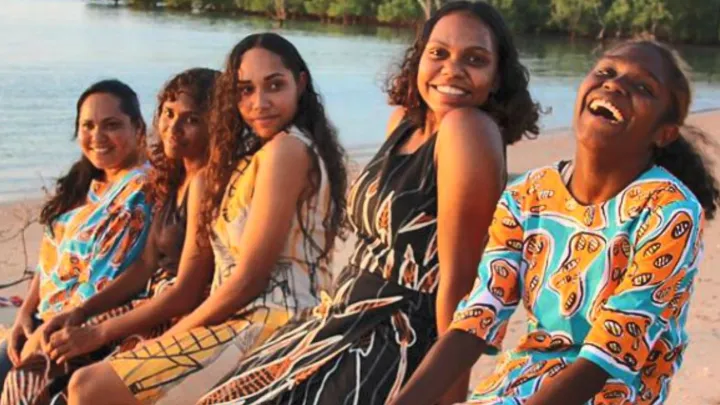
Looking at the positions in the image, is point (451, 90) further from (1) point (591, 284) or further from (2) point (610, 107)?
(1) point (591, 284)

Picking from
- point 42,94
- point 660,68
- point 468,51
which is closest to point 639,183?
point 660,68

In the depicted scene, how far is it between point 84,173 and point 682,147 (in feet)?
7.99

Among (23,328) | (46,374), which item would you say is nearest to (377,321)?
(46,374)

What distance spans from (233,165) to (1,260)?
544 cm

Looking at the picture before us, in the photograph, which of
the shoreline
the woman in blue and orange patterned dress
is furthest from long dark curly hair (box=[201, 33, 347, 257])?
the shoreline

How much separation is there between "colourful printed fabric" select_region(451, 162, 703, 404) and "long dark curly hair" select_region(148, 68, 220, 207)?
1.46 metres

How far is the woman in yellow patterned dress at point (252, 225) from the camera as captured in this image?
305 centimetres

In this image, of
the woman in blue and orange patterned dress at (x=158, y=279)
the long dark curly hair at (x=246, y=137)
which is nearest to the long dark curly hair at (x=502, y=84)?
the long dark curly hair at (x=246, y=137)

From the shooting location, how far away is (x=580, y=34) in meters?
58.9

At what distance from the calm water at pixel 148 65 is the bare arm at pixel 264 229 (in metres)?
0.51

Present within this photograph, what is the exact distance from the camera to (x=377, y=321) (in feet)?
9.35

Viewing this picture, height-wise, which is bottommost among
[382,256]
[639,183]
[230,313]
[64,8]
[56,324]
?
[64,8]

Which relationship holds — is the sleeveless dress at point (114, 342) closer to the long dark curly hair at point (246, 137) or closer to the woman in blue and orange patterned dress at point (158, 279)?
the woman in blue and orange patterned dress at point (158, 279)

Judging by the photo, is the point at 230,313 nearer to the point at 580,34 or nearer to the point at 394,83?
the point at 394,83
